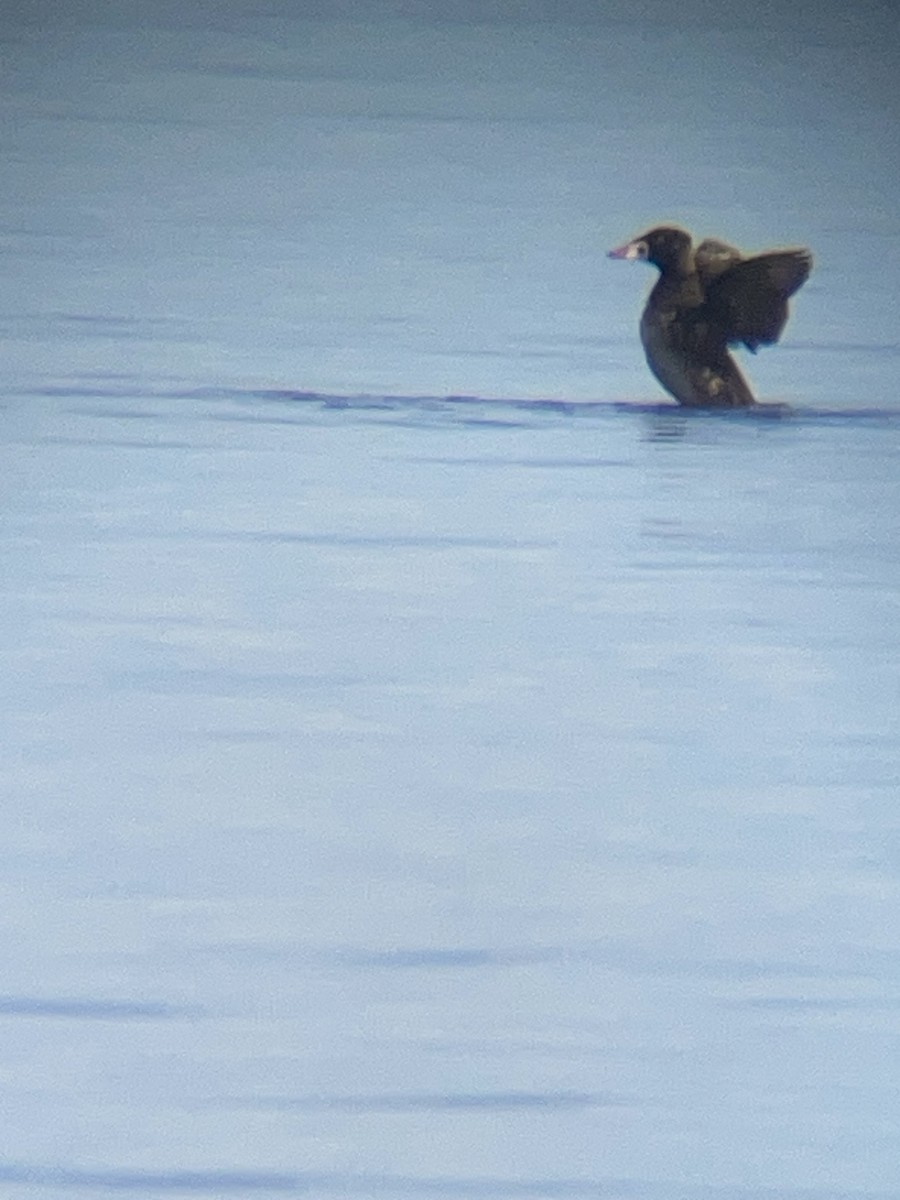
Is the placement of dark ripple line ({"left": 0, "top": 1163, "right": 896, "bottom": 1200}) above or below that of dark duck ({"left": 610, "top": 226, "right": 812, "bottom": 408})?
below

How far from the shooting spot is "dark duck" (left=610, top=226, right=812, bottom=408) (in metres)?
2.32

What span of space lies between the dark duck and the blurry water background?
0.03 m

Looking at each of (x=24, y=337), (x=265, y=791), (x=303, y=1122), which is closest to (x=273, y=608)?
(x=265, y=791)

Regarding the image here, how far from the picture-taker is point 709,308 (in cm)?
227

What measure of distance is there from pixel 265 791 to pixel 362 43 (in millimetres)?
839

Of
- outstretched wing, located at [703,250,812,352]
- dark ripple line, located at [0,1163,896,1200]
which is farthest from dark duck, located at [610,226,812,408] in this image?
dark ripple line, located at [0,1163,896,1200]

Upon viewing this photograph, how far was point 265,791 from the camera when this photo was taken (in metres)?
2.18

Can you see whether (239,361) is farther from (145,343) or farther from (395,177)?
(395,177)

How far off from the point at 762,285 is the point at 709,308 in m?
0.11

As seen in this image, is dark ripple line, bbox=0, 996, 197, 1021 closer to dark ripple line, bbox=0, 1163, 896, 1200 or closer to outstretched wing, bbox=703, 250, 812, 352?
dark ripple line, bbox=0, 1163, 896, 1200

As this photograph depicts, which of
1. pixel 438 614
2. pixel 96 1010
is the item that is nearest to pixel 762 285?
pixel 438 614

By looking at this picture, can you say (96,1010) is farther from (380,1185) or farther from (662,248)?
(662,248)

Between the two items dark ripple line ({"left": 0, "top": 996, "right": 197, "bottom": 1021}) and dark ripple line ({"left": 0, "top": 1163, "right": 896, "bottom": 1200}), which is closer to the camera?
dark ripple line ({"left": 0, "top": 1163, "right": 896, "bottom": 1200})

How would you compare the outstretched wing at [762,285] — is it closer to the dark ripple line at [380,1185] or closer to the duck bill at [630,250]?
the duck bill at [630,250]
